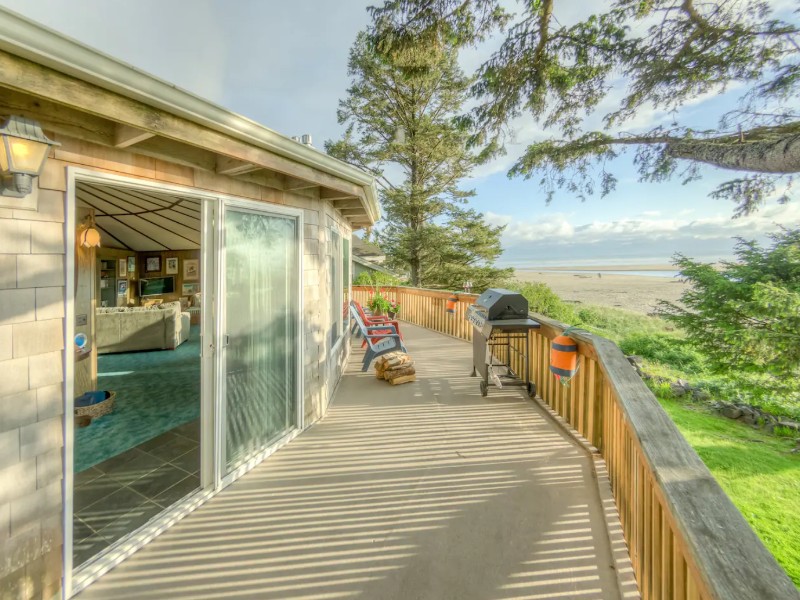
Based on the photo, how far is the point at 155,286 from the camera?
1001cm

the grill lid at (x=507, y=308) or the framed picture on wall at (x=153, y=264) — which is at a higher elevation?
the framed picture on wall at (x=153, y=264)

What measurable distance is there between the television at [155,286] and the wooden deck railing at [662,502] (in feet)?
34.7

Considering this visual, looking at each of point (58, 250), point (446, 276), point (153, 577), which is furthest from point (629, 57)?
point (446, 276)

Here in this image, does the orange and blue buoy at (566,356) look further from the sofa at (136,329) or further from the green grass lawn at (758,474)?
the sofa at (136,329)

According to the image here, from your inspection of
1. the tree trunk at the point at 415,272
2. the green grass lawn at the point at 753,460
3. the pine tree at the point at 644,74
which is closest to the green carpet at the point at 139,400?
the green grass lawn at the point at 753,460

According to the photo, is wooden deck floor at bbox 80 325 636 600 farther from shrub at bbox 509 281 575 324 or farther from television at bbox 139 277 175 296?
television at bbox 139 277 175 296

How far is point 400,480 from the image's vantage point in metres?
2.67

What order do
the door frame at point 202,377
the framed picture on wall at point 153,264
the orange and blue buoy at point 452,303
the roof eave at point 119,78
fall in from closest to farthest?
1. the roof eave at point 119,78
2. the door frame at point 202,377
3. the orange and blue buoy at point 452,303
4. the framed picture on wall at point 153,264

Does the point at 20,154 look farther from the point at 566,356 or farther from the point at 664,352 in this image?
the point at 664,352

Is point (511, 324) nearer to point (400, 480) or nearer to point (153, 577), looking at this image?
point (400, 480)

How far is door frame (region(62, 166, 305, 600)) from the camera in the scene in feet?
5.82

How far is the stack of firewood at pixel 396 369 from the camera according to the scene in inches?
190

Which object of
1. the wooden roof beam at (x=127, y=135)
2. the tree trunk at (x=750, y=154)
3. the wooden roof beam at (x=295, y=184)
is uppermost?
the tree trunk at (x=750, y=154)

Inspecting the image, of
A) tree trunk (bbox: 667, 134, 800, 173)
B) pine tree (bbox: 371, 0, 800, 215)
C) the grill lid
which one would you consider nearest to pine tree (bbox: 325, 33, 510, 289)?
pine tree (bbox: 371, 0, 800, 215)
